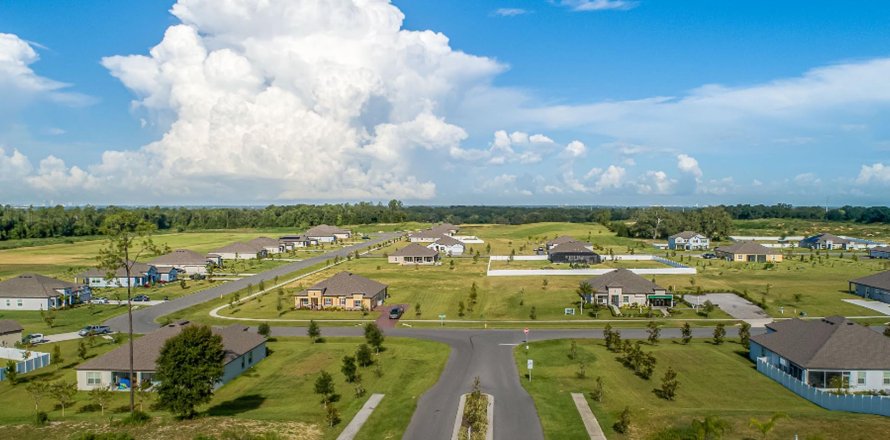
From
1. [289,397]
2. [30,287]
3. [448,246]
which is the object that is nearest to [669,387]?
[289,397]

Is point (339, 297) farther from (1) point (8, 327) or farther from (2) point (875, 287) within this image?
(2) point (875, 287)

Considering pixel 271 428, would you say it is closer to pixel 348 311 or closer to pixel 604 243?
pixel 348 311

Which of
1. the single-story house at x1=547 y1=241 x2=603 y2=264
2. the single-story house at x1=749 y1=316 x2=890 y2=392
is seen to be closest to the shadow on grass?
the single-story house at x1=749 y1=316 x2=890 y2=392

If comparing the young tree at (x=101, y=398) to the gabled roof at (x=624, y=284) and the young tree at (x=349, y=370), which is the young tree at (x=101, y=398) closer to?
the young tree at (x=349, y=370)

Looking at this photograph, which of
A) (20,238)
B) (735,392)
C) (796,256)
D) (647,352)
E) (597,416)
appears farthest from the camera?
(20,238)

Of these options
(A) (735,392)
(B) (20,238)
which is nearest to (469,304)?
(A) (735,392)

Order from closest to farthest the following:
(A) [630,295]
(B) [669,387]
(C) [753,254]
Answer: (B) [669,387] < (A) [630,295] < (C) [753,254]
